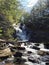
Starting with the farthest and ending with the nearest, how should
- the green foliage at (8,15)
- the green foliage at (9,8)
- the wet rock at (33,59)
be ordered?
1. the green foliage at (9,8)
2. the green foliage at (8,15)
3. the wet rock at (33,59)

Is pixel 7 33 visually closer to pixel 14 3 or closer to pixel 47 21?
pixel 14 3

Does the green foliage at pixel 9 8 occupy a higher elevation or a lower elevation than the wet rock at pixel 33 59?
higher

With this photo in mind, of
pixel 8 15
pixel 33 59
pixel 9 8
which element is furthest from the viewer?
pixel 9 8

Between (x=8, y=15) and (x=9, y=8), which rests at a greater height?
(x=9, y=8)

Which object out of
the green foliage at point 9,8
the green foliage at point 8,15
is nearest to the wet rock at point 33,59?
the green foliage at point 8,15

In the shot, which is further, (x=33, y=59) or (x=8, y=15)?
(x=8, y=15)

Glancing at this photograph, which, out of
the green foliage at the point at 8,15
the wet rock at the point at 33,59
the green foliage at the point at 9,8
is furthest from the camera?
the green foliage at the point at 9,8

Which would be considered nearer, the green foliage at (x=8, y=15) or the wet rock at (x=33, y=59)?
the wet rock at (x=33, y=59)

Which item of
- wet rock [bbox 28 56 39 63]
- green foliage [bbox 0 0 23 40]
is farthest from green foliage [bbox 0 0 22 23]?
wet rock [bbox 28 56 39 63]

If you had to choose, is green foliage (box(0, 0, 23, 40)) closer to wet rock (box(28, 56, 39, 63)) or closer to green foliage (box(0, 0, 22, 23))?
green foliage (box(0, 0, 22, 23))

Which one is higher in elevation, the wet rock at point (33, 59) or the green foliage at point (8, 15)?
the green foliage at point (8, 15)

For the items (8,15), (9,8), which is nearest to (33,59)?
(8,15)

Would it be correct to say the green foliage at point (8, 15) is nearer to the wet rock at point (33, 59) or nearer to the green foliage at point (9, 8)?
the green foliage at point (9, 8)

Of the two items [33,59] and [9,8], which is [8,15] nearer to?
[9,8]
